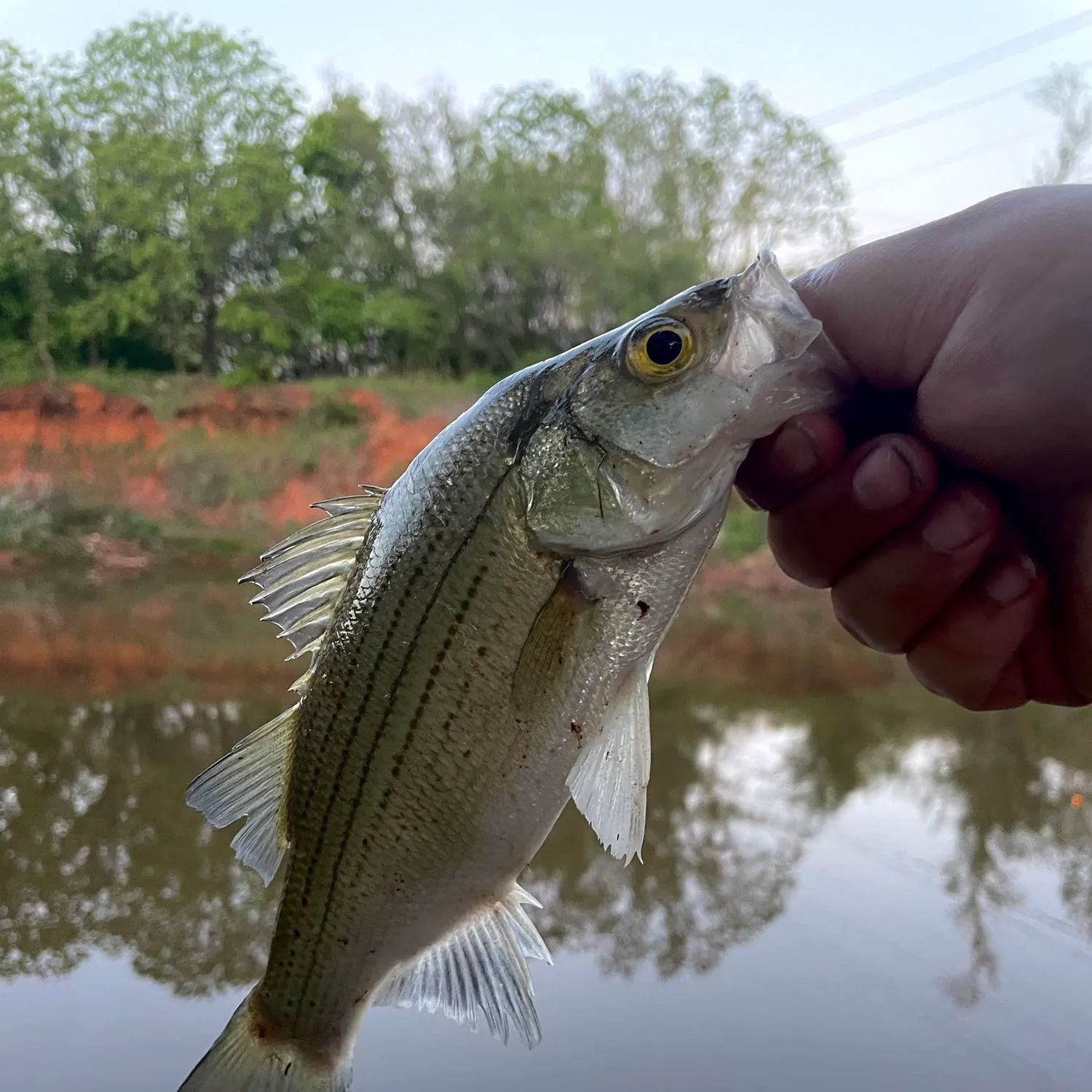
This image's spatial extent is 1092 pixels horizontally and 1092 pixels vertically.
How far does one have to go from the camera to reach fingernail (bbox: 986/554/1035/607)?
128cm

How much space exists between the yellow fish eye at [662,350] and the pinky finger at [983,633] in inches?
24.4

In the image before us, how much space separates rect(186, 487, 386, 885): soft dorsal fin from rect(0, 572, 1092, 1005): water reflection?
1.28 m

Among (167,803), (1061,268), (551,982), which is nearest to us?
(1061,268)

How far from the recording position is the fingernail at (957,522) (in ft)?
3.87

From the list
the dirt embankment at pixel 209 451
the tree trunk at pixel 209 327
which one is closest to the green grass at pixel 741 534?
the dirt embankment at pixel 209 451

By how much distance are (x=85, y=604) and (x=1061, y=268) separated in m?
6.41

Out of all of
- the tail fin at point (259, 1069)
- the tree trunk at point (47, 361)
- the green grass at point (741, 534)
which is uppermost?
the tail fin at point (259, 1069)

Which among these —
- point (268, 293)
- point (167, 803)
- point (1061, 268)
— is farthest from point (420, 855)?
point (268, 293)

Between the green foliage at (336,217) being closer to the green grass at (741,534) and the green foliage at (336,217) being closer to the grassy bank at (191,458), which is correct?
the grassy bank at (191,458)

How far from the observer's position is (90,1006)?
204 centimetres

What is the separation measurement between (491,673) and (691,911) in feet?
5.90

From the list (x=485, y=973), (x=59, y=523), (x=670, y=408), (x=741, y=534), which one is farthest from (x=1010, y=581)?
(x=59, y=523)

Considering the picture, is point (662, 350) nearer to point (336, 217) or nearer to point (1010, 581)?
point (1010, 581)

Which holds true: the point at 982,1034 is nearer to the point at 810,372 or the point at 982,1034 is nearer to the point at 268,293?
the point at 810,372
